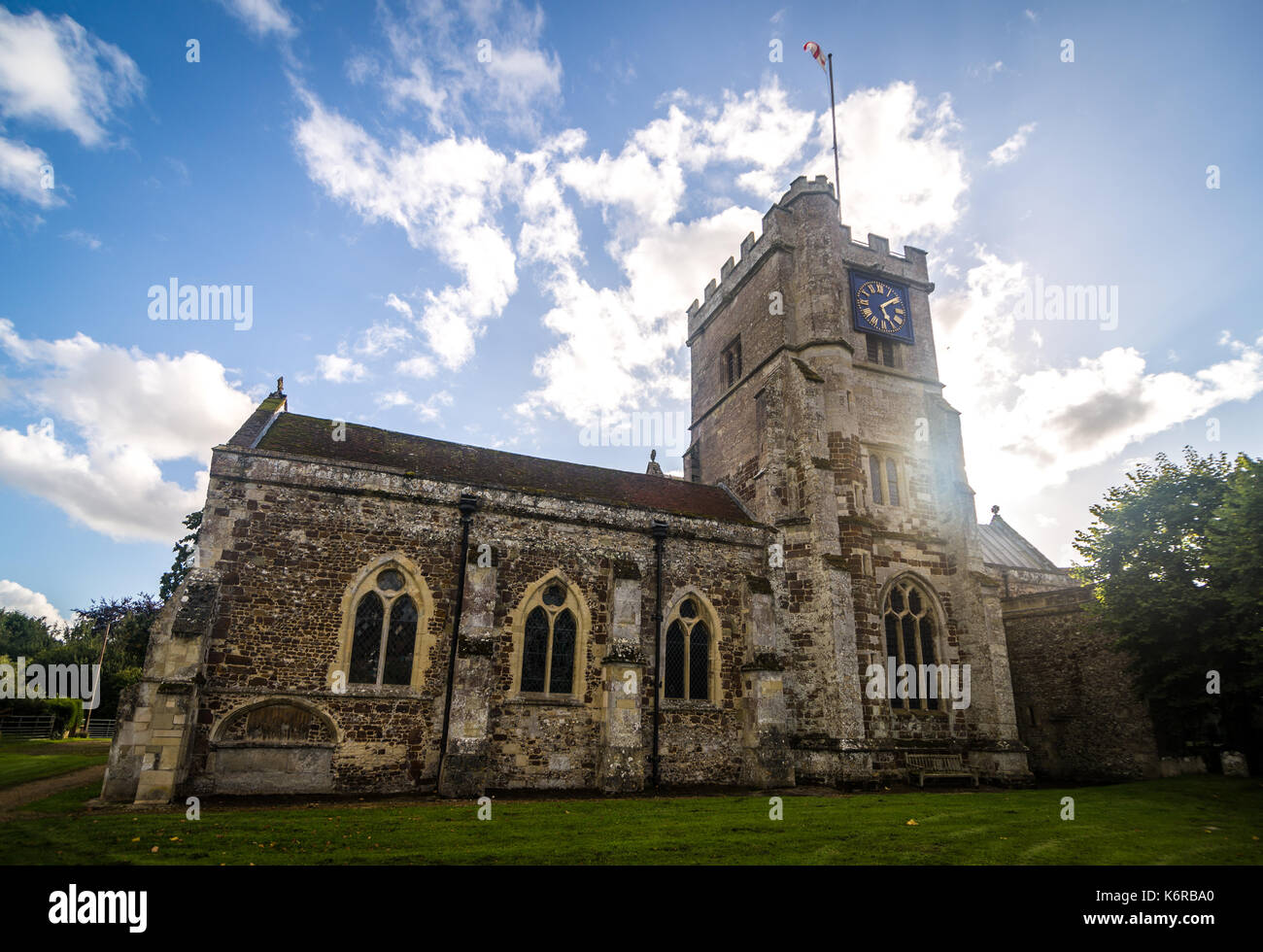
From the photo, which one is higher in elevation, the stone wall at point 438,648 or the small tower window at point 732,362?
the small tower window at point 732,362

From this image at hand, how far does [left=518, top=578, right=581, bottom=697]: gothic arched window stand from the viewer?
642 inches

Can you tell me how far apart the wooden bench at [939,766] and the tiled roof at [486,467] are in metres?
8.04

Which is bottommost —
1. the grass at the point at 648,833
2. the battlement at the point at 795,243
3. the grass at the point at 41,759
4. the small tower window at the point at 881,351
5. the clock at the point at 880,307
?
the grass at the point at 41,759

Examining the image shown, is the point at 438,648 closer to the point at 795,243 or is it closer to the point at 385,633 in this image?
the point at 385,633

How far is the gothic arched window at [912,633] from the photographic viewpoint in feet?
63.6

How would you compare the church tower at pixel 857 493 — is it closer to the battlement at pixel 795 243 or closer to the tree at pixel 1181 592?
the battlement at pixel 795 243

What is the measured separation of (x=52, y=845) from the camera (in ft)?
27.2

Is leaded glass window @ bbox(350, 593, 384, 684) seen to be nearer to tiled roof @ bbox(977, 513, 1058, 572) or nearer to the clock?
the clock

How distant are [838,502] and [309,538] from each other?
14.3 m

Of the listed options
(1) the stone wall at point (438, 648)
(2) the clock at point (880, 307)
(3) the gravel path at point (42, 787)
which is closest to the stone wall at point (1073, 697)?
(2) the clock at point (880, 307)

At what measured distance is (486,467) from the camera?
19.2 metres

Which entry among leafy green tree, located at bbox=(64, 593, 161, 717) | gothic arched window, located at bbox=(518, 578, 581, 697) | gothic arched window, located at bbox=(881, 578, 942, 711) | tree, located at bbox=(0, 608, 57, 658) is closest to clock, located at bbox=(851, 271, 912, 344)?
gothic arched window, located at bbox=(881, 578, 942, 711)

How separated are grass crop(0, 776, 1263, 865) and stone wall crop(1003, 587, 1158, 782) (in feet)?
22.1
